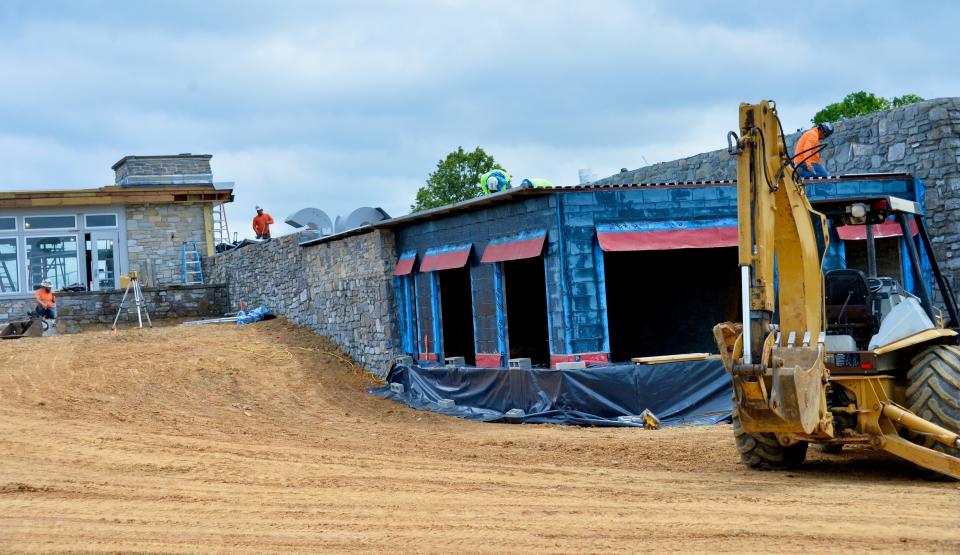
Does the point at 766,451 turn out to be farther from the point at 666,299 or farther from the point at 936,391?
the point at 666,299

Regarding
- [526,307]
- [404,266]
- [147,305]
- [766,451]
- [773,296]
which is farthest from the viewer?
[147,305]

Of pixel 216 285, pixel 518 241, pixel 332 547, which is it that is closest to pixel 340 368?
pixel 518 241

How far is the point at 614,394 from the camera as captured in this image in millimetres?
15484

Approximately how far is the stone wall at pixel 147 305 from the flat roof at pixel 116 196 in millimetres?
4066

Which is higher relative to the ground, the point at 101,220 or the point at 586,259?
the point at 101,220

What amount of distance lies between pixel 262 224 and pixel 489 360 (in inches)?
680

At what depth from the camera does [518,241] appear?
693 inches

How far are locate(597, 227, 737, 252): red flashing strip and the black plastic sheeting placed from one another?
206 cm

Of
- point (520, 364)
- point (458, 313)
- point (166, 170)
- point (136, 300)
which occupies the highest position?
point (166, 170)

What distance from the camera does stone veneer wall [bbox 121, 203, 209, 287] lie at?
112 ft

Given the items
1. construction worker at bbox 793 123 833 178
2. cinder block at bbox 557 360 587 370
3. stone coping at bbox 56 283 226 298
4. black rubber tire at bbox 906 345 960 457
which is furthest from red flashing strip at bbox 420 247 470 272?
stone coping at bbox 56 283 226 298

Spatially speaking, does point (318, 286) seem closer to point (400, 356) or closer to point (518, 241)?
point (400, 356)

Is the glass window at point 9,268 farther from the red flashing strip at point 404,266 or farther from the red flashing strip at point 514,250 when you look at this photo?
the red flashing strip at point 514,250

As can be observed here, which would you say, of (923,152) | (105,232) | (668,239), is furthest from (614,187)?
(105,232)
